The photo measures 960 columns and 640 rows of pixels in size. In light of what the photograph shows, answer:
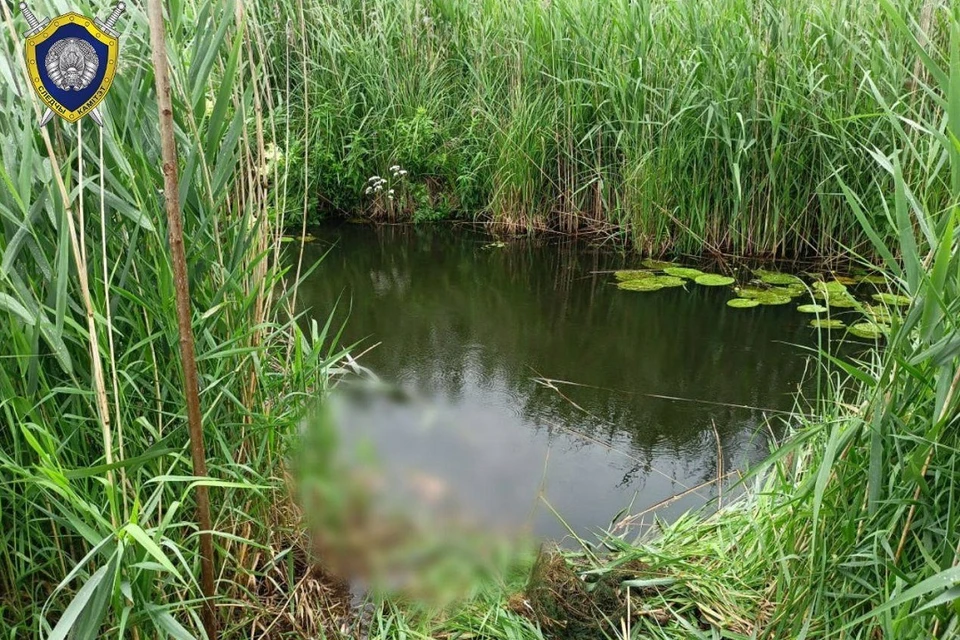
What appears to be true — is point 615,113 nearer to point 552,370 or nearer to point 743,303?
point 743,303

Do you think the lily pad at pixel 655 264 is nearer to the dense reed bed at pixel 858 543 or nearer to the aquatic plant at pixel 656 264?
the aquatic plant at pixel 656 264

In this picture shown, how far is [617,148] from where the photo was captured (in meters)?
5.43

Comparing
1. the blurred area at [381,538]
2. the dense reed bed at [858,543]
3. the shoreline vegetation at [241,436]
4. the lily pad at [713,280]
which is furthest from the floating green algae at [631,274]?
the blurred area at [381,538]

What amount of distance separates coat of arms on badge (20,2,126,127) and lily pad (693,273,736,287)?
403 cm

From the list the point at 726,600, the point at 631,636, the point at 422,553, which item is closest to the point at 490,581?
the point at 422,553

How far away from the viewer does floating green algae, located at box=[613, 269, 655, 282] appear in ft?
16.7

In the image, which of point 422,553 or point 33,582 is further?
point 422,553

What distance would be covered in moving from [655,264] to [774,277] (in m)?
0.74

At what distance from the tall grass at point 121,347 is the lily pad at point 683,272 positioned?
3.63m

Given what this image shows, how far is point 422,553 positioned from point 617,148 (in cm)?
385

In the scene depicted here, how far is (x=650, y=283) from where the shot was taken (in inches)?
195

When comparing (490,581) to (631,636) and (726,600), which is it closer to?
(631,636)

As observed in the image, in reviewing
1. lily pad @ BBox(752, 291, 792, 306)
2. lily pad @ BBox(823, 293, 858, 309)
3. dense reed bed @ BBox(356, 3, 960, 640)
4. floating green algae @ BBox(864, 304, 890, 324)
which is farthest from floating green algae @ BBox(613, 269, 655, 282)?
dense reed bed @ BBox(356, 3, 960, 640)

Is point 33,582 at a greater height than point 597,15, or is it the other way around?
point 597,15
